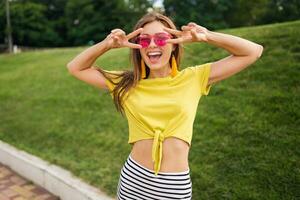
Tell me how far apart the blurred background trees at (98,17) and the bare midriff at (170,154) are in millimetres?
44519

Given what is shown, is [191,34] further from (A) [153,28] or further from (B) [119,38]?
(B) [119,38]

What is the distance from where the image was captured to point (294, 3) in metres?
43.8

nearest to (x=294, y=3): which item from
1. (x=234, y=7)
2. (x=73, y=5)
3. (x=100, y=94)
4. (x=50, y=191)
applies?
(x=234, y=7)

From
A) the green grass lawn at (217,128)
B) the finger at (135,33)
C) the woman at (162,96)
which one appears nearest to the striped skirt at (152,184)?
the woman at (162,96)

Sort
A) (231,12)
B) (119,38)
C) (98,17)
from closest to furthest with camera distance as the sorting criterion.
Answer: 1. (119,38)
2. (231,12)
3. (98,17)

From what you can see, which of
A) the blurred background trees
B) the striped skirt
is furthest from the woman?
the blurred background trees

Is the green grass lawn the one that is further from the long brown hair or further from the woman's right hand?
the woman's right hand

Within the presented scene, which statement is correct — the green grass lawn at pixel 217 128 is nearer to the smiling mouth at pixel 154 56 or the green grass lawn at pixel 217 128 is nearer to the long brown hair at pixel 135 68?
the long brown hair at pixel 135 68

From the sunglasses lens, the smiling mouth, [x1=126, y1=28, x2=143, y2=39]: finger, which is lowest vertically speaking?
the smiling mouth

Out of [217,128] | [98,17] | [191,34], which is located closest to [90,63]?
[191,34]

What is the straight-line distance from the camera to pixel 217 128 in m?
4.91

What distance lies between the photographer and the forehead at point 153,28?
7.61 ft

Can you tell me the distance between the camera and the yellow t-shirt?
88.6 inches

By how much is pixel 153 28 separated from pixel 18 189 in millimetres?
3508
